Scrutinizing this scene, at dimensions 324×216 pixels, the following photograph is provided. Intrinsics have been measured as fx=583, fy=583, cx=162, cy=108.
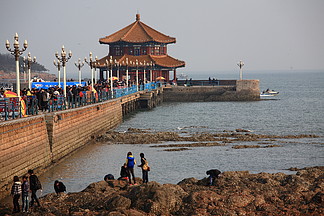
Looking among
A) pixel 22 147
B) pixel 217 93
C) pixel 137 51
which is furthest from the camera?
pixel 137 51

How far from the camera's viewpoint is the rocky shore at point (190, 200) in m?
18.2

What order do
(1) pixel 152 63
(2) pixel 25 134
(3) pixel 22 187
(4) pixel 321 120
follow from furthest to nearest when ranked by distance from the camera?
(1) pixel 152 63
(4) pixel 321 120
(2) pixel 25 134
(3) pixel 22 187

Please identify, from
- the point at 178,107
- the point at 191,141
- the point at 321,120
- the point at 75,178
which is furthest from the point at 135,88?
the point at 75,178

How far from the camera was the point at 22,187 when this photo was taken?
62.3ft

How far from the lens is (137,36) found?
9875cm

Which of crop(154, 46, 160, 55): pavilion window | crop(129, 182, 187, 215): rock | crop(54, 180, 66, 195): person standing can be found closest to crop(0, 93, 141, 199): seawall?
crop(54, 180, 66, 195): person standing

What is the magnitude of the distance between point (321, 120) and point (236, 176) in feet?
132

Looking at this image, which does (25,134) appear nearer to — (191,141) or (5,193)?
(5,193)

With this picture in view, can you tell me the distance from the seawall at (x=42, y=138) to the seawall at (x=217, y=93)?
45.7 metres

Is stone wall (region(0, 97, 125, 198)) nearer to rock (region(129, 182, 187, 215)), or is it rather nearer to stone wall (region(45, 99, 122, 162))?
stone wall (region(45, 99, 122, 162))

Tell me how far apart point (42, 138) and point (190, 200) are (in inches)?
439

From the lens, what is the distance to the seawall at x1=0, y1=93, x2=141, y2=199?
74.1ft

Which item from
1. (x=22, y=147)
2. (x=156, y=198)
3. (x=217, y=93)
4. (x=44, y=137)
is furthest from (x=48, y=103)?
(x=217, y=93)

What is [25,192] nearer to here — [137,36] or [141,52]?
[141,52]
